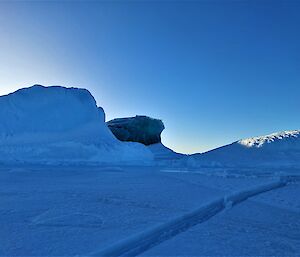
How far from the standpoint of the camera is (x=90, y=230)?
2027mm

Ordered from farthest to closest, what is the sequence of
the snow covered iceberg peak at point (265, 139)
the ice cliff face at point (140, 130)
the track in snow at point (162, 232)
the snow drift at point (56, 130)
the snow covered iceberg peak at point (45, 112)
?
the ice cliff face at point (140, 130)
the snow covered iceberg peak at point (265, 139)
the snow covered iceberg peak at point (45, 112)
the snow drift at point (56, 130)
the track in snow at point (162, 232)

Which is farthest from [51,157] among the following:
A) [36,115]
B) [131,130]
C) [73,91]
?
[131,130]

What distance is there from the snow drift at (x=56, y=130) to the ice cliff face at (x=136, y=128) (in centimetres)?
994

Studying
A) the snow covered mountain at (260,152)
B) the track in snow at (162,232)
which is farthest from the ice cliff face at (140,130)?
the track in snow at (162,232)

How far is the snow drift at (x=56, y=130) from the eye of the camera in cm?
1180

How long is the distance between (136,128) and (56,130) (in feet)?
40.9

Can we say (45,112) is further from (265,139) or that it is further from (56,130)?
(265,139)

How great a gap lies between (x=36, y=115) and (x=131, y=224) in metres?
12.1

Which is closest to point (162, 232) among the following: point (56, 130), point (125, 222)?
point (125, 222)

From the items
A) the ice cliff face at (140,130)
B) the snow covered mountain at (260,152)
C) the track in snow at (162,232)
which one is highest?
the ice cliff face at (140,130)

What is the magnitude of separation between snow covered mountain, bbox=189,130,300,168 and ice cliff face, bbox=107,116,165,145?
391 inches

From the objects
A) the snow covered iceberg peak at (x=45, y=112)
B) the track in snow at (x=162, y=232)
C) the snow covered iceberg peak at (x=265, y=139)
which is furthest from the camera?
the snow covered iceberg peak at (x=265, y=139)

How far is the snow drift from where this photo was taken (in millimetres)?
11797

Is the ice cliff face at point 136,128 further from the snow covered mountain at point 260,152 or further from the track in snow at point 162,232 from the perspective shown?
the track in snow at point 162,232
